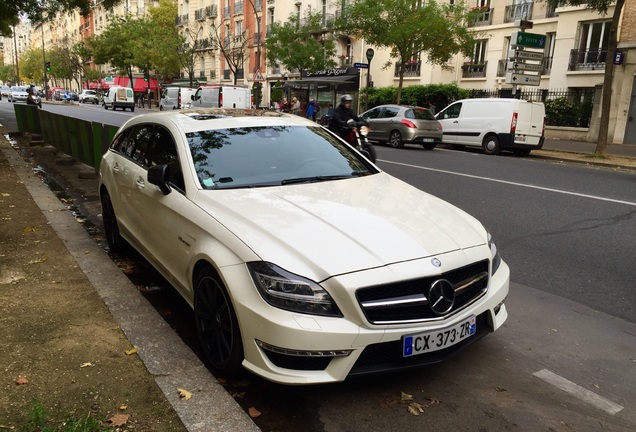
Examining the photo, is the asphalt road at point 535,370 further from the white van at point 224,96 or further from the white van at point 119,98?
the white van at point 119,98

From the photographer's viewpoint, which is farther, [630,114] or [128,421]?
[630,114]

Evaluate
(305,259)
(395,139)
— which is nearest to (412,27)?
(395,139)

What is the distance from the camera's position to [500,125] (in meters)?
17.6

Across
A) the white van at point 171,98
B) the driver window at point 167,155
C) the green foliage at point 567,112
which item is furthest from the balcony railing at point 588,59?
the driver window at point 167,155

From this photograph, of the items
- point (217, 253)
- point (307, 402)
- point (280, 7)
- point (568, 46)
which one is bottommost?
point (307, 402)

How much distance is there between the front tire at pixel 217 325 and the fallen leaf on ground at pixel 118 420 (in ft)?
2.05

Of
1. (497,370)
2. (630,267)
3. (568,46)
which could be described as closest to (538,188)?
(630,267)

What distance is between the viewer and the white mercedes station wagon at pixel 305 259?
108 inches

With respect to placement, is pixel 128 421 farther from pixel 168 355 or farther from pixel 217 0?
pixel 217 0

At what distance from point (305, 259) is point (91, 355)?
1.57 metres

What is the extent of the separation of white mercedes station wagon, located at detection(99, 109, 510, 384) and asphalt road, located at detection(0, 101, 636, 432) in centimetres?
28

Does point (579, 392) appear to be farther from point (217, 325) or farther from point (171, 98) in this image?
point (171, 98)

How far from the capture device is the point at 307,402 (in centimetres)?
302

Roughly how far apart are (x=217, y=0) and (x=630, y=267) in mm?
58393
